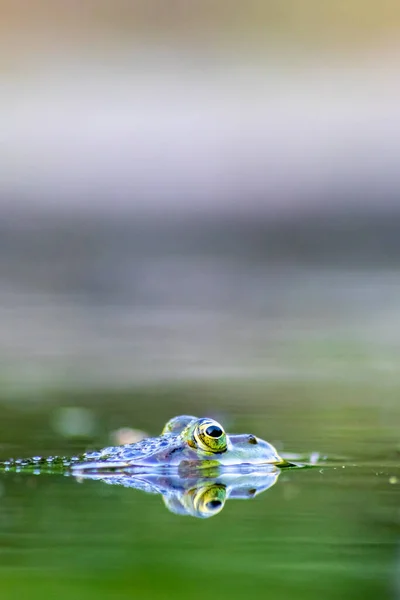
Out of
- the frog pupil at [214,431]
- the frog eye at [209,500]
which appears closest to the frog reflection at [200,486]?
the frog eye at [209,500]

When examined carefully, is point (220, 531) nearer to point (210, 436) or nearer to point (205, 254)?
point (210, 436)

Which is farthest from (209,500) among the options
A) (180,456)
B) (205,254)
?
(205,254)

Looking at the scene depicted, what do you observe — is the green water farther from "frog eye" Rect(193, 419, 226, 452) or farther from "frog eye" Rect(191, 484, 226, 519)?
"frog eye" Rect(193, 419, 226, 452)

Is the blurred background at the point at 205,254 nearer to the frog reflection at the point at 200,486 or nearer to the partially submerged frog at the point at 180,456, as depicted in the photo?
the frog reflection at the point at 200,486

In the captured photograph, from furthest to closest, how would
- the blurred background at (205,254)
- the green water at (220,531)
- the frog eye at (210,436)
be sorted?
the frog eye at (210,436)
the blurred background at (205,254)
the green water at (220,531)

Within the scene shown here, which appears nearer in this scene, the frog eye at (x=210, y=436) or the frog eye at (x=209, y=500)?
the frog eye at (x=209, y=500)

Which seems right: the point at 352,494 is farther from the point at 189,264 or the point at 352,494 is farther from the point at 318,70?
the point at 318,70
